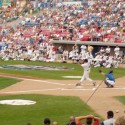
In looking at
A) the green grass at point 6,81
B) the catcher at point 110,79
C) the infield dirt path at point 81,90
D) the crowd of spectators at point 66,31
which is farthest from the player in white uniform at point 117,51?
the catcher at point 110,79

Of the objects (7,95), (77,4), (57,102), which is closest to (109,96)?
(57,102)

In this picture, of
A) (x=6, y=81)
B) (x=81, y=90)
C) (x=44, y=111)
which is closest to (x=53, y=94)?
(x=81, y=90)

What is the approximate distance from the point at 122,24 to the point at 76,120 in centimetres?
3238

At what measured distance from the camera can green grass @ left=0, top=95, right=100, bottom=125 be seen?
1812 centimetres

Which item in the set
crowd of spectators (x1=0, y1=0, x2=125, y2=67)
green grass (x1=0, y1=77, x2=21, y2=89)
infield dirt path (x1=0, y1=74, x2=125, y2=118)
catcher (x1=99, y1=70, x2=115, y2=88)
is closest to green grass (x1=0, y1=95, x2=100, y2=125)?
infield dirt path (x1=0, y1=74, x2=125, y2=118)

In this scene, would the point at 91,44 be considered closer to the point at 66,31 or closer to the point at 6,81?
the point at 66,31

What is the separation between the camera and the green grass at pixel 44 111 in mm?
18125

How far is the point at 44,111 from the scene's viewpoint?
19.7 metres

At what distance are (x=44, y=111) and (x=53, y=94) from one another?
4.80 metres

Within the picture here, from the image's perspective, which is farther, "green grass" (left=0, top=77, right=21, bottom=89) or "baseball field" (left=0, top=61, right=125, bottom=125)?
"green grass" (left=0, top=77, right=21, bottom=89)

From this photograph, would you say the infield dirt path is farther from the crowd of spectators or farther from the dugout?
the dugout

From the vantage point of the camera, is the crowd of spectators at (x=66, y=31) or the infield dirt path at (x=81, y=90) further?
the crowd of spectators at (x=66, y=31)

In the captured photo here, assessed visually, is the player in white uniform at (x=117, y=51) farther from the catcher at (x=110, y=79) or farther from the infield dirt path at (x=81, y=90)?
the catcher at (x=110, y=79)

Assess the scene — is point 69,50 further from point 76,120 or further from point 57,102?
point 76,120
